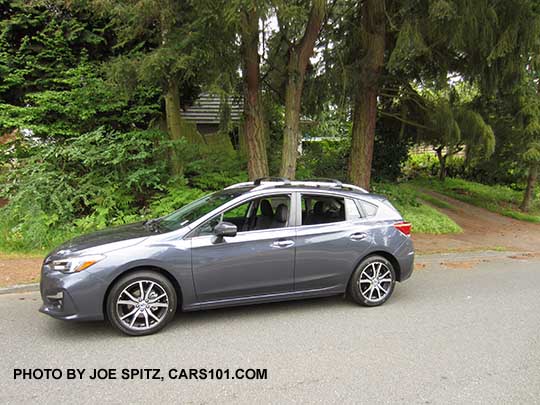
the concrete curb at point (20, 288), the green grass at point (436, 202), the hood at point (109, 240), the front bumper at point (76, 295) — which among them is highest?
the hood at point (109, 240)

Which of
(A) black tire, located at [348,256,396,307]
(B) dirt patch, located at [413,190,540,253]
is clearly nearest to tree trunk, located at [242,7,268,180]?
(B) dirt patch, located at [413,190,540,253]

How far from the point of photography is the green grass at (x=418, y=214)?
32.7 ft

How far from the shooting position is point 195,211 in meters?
4.63

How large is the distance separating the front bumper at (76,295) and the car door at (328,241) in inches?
85.2

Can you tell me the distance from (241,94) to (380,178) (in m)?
7.46

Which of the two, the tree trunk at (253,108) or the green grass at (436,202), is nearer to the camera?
the tree trunk at (253,108)

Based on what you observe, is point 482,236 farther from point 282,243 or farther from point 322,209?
point 282,243

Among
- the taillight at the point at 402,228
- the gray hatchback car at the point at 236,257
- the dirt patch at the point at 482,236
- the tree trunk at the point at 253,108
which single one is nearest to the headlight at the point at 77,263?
the gray hatchback car at the point at 236,257

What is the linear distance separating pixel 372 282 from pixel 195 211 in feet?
8.03

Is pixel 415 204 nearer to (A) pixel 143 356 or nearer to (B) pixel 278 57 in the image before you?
(B) pixel 278 57

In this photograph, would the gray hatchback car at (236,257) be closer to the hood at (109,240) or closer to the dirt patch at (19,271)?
the hood at (109,240)

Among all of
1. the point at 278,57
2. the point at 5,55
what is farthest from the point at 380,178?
the point at 5,55

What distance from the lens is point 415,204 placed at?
461 inches

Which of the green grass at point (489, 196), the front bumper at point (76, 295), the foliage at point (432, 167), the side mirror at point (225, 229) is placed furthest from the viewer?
the foliage at point (432, 167)
